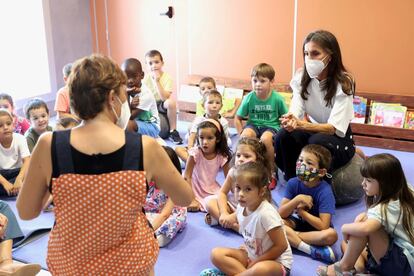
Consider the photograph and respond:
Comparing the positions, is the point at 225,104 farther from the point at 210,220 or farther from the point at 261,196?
the point at 261,196

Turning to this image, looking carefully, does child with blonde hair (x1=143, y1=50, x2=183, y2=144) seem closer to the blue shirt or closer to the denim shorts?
the blue shirt

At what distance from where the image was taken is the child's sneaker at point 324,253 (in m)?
2.38

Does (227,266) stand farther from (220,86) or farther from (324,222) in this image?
(220,86)

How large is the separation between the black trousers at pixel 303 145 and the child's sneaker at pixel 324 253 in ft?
2.19

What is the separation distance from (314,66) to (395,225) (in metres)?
1.29

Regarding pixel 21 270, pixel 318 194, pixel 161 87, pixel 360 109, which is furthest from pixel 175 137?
pixel 21 270

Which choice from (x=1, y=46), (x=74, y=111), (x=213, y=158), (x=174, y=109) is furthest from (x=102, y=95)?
(x=1, y=46)

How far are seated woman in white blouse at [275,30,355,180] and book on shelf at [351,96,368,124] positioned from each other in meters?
1.26

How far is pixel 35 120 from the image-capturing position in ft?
11.2

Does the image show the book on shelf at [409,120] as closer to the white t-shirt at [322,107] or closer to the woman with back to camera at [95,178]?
the white t-shirt at [322,107]

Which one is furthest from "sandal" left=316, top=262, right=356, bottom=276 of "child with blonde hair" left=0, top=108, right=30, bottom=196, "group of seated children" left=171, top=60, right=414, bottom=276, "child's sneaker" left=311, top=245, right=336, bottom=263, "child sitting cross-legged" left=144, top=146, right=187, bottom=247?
"child with blonde hair" left=0, top=108, right=30, bottom=196

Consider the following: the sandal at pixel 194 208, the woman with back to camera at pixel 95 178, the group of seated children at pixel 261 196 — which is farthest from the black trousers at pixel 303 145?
the woman with back to camera at pixel 95 178

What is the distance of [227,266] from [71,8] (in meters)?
4.52

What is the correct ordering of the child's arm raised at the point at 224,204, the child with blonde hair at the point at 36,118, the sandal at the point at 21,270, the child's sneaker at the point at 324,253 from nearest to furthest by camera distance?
the sandal at the point at 21,270 → the child's sneaker at the point at 324,253 → the child's arm raised at the point at 224,204 → the child with blonde hair at the point at 36,118
